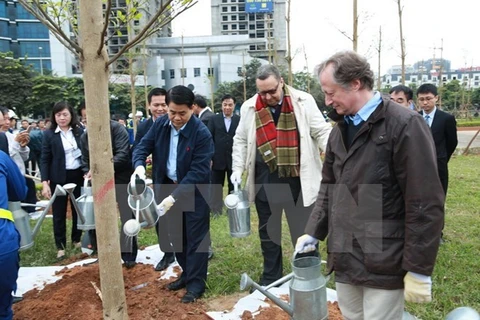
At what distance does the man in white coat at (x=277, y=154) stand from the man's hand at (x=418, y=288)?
1453 mm

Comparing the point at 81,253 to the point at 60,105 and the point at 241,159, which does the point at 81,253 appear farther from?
the point at 241,159

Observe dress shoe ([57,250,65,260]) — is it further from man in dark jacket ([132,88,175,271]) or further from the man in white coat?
the man in white coat

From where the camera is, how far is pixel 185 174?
3.20m

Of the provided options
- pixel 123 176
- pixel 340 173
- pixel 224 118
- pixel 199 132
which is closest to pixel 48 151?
pixel 123 176

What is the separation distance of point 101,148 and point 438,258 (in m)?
3.23

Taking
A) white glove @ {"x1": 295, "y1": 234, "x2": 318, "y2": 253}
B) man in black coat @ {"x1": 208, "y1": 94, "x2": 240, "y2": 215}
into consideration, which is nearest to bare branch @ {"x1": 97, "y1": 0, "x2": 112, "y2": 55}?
white glove @ {"x1": 295, "y1": 234, "x2": 318, "y2": 253}

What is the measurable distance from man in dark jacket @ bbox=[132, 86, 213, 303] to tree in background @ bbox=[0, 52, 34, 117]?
32.7 meters

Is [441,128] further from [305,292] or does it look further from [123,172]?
[123,172]

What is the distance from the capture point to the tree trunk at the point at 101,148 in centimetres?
182

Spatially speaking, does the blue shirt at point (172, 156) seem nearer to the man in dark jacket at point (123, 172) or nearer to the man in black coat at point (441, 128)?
the man in dark jacket at point (123, 172)

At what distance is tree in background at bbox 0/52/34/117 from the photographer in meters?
31.5

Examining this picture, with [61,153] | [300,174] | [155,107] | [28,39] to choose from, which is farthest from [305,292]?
[28,39]

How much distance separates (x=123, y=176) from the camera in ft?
13.2

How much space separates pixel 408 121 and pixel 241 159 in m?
1.84
